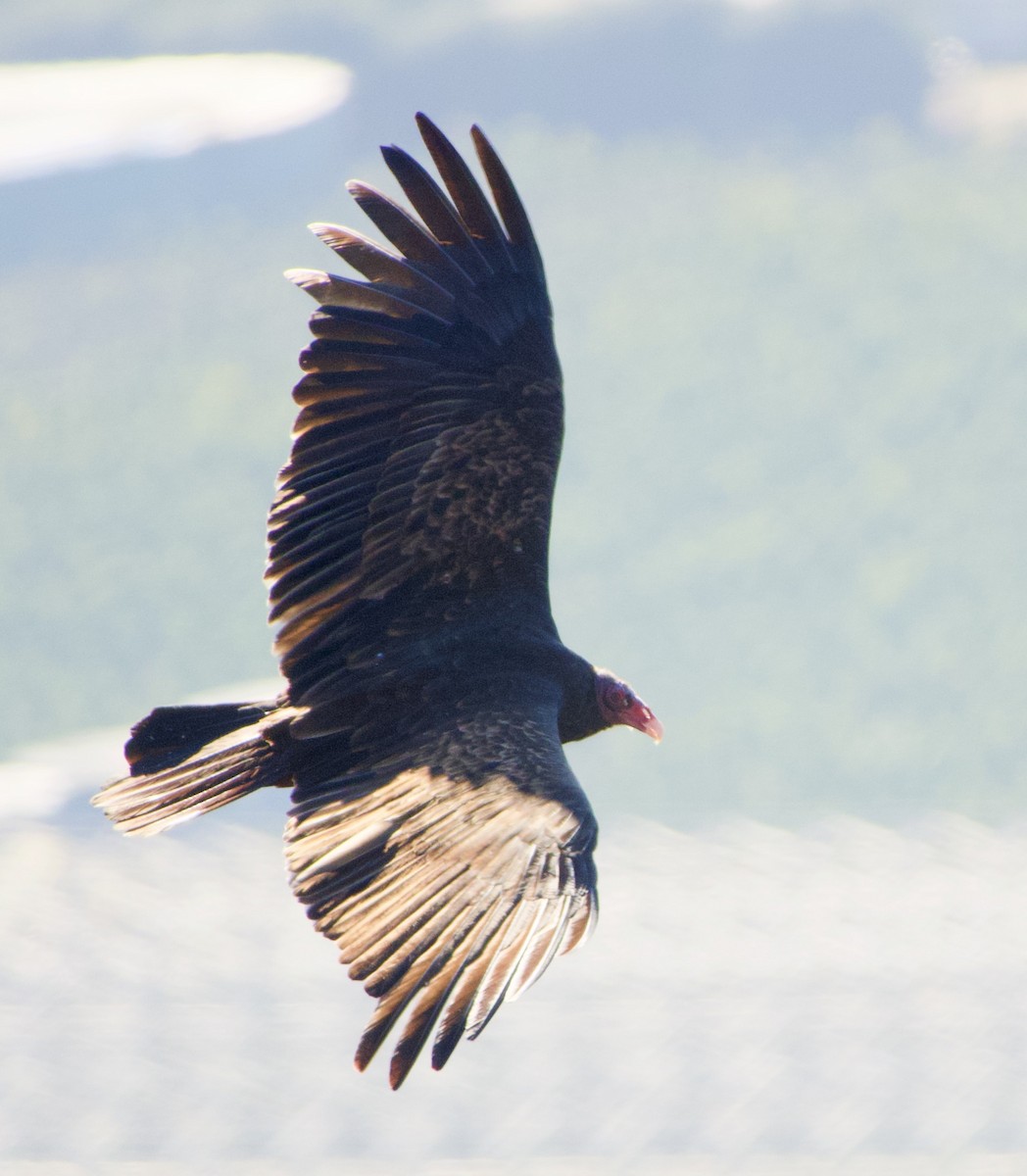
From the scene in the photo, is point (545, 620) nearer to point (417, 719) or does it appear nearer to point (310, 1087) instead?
point (417, 719)

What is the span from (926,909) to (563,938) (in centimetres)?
840

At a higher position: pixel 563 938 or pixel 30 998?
pixel 30 998

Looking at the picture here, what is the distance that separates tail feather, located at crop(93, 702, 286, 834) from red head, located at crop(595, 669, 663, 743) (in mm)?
892

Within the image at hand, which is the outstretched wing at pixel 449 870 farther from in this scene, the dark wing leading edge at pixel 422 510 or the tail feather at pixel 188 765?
the tail feather at pixel 188 765

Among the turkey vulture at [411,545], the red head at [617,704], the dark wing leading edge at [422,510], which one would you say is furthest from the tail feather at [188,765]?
the red head at [617,704]

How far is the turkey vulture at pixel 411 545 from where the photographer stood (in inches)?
174

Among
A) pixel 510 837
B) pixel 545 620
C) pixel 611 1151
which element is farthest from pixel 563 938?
pixel 611 1151

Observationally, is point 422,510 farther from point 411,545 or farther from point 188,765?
point 188,765

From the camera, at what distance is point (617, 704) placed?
16.9 ft

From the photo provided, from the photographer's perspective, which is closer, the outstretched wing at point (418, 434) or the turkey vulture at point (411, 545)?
the turkey vulture at point (411, 545)

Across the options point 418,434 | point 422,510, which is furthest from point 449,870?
point 418,434

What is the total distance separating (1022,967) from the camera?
11.5 metres

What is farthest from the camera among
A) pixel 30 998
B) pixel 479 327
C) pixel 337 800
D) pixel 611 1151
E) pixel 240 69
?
pixel 240 69

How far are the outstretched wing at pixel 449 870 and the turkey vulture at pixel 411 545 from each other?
2 centimetres
